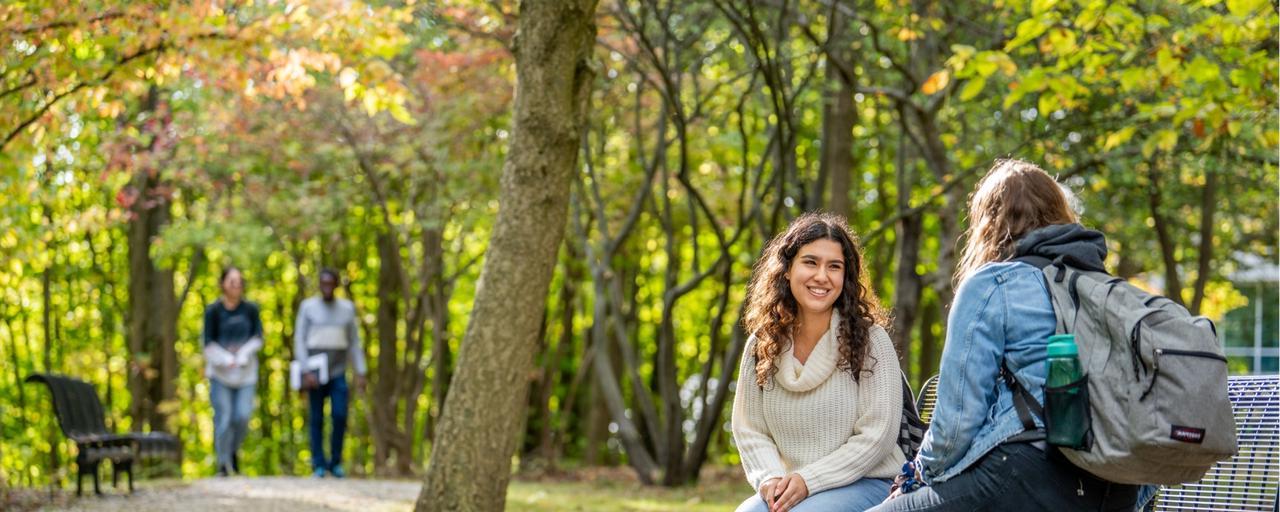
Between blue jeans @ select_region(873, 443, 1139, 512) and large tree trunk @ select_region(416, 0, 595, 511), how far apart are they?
4.08m

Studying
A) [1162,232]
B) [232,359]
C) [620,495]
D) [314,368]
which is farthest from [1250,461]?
[1162,232]

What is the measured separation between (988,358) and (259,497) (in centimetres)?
783

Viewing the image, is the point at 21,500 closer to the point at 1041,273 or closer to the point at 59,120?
the point at 59,120

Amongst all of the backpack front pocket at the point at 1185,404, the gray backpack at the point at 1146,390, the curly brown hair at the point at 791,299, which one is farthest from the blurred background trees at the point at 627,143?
the backpack front pocket at the point at 1185,404

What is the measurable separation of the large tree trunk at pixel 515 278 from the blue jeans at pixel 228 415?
609cm

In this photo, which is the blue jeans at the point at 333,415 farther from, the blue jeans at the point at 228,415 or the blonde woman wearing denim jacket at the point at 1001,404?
the blonde woman wearing denim jacket at the point at 1001,404

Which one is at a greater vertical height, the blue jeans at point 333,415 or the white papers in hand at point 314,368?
the white papers in hand at point 314,368

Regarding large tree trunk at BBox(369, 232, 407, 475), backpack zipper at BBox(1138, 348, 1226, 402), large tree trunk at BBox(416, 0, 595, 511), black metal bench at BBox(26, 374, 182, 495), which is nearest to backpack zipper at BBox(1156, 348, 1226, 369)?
backpack zipper at BBox(1138, 348, 1226, 402)

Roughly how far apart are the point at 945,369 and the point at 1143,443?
1.84 ft

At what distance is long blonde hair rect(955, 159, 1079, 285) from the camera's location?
3.72 m

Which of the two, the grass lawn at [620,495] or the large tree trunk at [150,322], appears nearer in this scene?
the grass lawn at [620,495]

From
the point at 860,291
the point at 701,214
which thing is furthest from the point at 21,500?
the point at 701,214

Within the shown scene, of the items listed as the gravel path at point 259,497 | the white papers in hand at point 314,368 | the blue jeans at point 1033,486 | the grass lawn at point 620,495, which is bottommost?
the grass lawn at point 620,495

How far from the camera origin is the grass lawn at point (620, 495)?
34.7 ft
